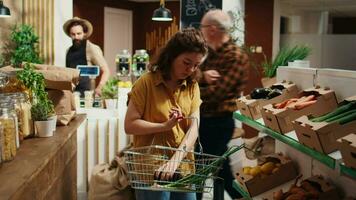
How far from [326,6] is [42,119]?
702 centimetres

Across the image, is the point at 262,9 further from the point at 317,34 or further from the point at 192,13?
the point at 192,13

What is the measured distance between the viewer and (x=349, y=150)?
133cm

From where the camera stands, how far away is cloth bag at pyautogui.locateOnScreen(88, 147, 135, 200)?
3545mm

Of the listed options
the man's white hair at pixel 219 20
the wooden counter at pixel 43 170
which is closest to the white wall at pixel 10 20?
the wooden counter at pixel 43 170

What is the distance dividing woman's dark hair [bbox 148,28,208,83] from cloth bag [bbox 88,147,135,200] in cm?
166

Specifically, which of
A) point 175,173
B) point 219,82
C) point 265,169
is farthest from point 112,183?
point 175,173

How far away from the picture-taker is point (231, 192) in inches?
123

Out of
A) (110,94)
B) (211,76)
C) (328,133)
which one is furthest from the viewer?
(110,94)

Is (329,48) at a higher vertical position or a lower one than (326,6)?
lower

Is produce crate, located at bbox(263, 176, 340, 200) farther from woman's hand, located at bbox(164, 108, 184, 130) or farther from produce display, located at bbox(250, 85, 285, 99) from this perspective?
woman's hand, located at bbox(164, 108, 184, 130)

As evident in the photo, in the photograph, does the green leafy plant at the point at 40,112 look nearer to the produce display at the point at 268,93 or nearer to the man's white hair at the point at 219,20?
the produce display at the point at 268,93

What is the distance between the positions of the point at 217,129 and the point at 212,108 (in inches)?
5.7

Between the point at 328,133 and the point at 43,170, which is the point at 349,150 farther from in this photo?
the point at 43,170

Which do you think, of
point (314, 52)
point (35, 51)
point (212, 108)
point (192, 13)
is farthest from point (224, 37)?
point (314, 52)
